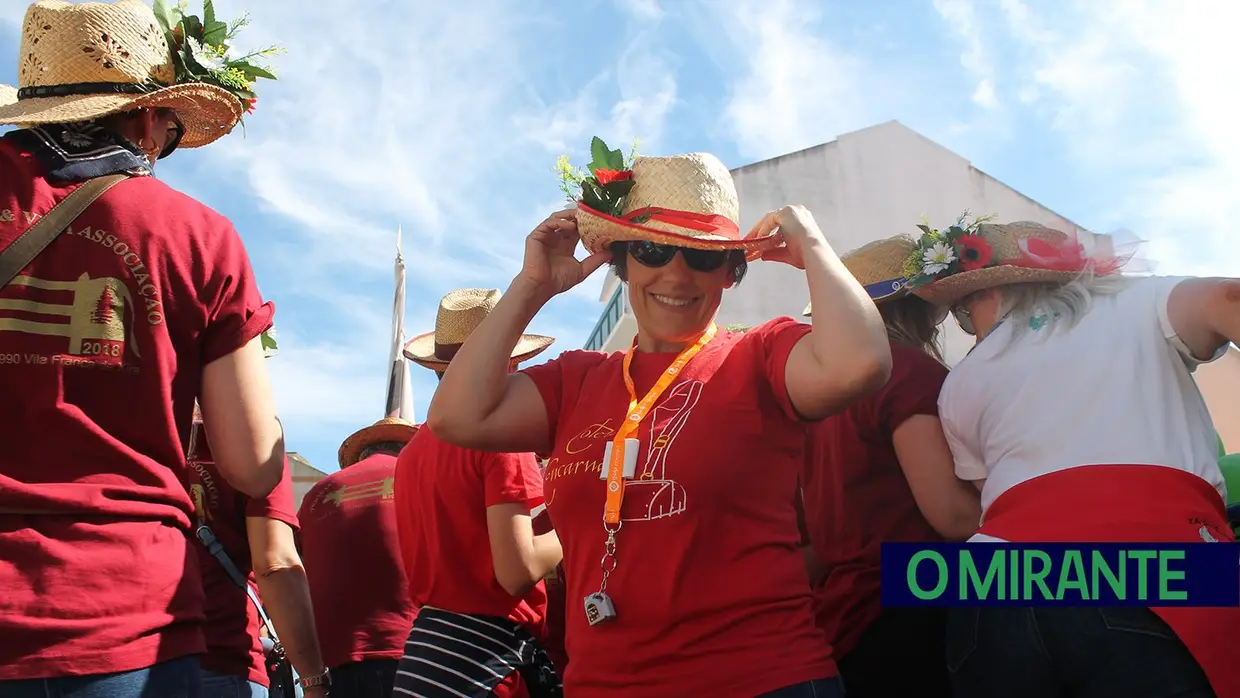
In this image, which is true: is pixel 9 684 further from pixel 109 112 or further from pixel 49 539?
pixel 109 112

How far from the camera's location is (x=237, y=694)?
295 cm

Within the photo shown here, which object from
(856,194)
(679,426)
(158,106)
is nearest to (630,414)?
(679,426)

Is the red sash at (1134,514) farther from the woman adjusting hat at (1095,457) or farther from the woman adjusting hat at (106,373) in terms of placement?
the woman adjusting hat at (106,373)

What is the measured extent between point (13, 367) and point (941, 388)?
7.83 feet

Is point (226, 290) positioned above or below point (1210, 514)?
above

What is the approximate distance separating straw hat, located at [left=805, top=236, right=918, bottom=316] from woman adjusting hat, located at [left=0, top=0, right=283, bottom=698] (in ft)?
6.57

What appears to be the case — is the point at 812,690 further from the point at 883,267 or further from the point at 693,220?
the point at 883,267

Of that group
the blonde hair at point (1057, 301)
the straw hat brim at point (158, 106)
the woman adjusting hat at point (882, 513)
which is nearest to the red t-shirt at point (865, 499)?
the woman adjusting hat at point (882, 513)

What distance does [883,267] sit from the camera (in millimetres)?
3689

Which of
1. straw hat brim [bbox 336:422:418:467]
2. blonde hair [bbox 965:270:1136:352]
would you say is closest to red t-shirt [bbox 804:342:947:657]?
blonde hair [bbox 965:270:1136:352]

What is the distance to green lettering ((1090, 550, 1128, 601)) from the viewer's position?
2.25 metres

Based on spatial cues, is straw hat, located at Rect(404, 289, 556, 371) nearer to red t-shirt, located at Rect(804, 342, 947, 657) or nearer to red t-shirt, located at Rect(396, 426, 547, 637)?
red t-shirt, located at Rect(396, 426, 547, 637)

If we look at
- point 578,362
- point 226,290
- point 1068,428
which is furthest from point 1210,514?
point 226,290

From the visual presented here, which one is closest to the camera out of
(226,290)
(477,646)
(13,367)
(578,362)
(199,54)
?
(13,367)
